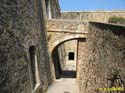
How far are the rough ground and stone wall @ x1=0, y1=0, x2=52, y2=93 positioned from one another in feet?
5.57

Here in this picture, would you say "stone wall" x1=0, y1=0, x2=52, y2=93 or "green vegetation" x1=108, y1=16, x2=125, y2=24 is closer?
"stone wall" x1=0, y1=0, x2=52, y2=93

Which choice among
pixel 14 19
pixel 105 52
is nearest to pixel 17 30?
pixel 14 19

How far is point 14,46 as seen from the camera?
7926 millimetres

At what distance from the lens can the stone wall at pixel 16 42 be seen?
704cm

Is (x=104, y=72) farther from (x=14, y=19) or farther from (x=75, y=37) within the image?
(x=75, y=37)

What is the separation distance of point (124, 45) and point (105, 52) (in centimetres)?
140

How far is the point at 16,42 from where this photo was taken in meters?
8.18

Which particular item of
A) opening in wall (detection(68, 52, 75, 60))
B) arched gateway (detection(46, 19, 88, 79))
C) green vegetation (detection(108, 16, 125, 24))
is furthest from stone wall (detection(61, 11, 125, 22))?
arched gateway (detection(46, 19, 88, 79))

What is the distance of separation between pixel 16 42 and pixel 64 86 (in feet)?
21.1

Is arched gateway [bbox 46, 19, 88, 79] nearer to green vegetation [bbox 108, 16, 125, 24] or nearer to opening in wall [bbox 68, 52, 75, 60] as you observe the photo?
opening in wall [bbox 68, 52, 75, 60]

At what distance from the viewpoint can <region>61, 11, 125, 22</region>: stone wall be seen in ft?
82.4

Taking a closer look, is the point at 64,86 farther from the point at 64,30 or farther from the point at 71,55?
the point at 71,55

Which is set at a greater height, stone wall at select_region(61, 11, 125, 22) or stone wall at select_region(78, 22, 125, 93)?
stone wall at select_region(61, 11, 125, 22)

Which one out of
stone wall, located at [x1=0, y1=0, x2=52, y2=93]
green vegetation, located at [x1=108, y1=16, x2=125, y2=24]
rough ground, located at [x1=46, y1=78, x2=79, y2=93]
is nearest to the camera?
stone wall, located at [x1=0, y1=0, x2=52, y2=93]
